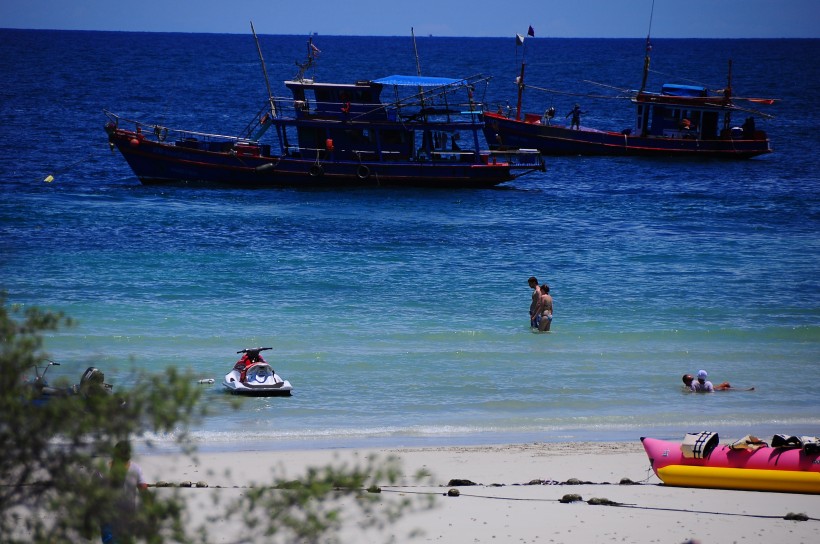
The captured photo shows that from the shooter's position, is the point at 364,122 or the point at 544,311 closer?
the point at 544,311

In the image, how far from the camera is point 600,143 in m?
45.8

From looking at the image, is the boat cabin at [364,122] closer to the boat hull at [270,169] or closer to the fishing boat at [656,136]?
the boat hull at [270,169]

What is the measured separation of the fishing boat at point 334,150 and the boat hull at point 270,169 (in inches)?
1.3

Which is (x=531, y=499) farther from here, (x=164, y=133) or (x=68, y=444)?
(x=164, y=133)

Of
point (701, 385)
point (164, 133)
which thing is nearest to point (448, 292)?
point (701, 385)

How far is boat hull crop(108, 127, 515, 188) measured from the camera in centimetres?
3509

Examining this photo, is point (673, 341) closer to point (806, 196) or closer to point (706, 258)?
point (706, 258)

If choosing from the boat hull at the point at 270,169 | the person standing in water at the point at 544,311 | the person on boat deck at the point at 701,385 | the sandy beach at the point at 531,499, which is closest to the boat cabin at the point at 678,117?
the boat hull at the point at 270,169

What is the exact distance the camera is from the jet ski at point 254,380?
15.5m

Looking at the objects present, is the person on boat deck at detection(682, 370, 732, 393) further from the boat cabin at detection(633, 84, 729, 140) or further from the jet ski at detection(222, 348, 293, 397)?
the boat cabin at detection(633, 84, 729, 140)

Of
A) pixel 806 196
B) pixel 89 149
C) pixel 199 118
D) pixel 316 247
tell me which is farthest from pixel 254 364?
pixel 199 118

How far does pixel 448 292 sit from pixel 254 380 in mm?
8427

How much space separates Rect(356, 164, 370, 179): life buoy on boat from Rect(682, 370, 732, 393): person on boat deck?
65.5ft

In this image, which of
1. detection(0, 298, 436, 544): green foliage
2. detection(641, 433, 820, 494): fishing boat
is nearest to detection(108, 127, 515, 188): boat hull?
detection(641, 433, 820, 494): fishing boat
